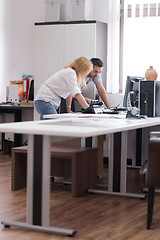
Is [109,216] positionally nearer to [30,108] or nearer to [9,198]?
[9,198]

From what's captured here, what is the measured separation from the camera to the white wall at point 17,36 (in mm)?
7766

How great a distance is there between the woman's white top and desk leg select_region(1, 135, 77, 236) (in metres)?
1.84

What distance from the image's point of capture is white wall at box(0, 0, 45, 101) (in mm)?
7766

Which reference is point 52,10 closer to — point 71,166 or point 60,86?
point 60,86

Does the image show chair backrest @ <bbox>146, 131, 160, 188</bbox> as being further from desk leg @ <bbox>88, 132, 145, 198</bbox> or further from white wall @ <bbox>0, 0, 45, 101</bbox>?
white wall @ <bbox>0, 0, 45, 101</bbox>

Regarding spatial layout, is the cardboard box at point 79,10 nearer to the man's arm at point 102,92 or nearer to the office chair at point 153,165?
the man's arm at point 102,92

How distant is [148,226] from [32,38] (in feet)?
16.5

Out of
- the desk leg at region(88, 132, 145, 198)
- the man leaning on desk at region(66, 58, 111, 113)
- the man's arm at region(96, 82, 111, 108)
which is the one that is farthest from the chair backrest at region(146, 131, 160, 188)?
the man's arm at region(96, 82, 111, 108)

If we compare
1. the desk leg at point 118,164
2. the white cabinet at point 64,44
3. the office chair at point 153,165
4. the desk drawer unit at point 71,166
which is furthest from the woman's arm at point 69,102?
the office chair at point 153,165

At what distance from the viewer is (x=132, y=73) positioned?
689 centimetres

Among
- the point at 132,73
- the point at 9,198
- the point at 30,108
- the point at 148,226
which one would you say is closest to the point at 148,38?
the point at 132,73

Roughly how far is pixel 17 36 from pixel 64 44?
4.69ft

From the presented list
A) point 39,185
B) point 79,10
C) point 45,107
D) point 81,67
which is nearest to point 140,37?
point 79,10

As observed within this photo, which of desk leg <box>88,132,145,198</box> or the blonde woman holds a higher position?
the blonde woman
